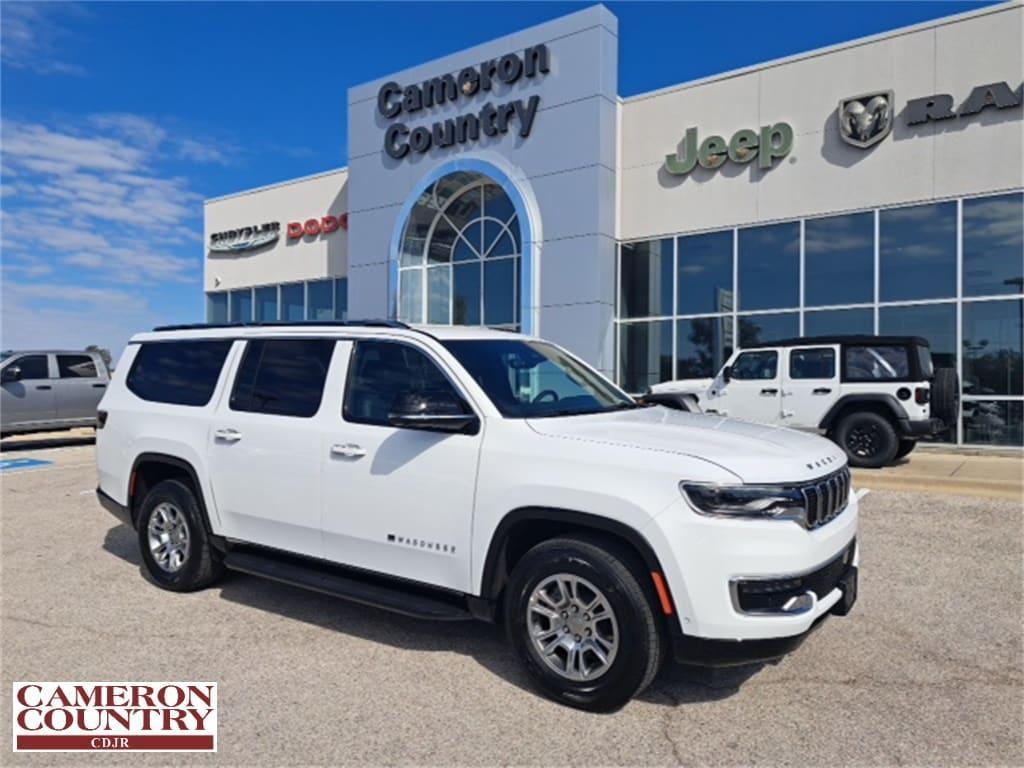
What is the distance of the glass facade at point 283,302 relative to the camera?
22.4 meters

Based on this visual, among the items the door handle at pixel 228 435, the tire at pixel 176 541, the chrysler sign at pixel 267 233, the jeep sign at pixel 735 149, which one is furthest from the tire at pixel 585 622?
the chrysler sign at pixel 267 233

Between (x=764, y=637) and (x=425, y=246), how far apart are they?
1737 cm

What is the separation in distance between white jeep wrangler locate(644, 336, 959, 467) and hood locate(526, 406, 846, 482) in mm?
6436

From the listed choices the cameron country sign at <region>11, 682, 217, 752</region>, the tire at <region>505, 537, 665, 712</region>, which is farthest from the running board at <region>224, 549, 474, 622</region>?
the cameron country sign at <region>11, 682, 217, 752</region>

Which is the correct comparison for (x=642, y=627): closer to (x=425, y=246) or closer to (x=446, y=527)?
(x=446, y=527)

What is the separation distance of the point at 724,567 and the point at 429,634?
2054mm

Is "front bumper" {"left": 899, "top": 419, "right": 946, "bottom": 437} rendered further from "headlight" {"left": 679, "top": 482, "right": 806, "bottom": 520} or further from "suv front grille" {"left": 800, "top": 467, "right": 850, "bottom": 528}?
"headlight" {"left": 679, "top": 482, "right": 806, "bottom": 520}

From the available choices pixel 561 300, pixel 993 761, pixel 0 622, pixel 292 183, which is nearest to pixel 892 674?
pixel 993 761

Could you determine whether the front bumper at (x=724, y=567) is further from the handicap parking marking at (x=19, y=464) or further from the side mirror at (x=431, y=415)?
the handicap parking marking at (x=19, y=464)

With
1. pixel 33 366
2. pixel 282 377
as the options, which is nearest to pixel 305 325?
pixel 282 377

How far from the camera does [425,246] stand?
19594 millimetres

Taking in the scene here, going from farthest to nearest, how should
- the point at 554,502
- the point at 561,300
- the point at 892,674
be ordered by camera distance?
the point at 561,300 → the point at 892,674 → the point at 554,502

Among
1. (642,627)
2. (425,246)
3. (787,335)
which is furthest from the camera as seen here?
(425,246)

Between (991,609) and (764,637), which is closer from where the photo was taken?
(764,637)
